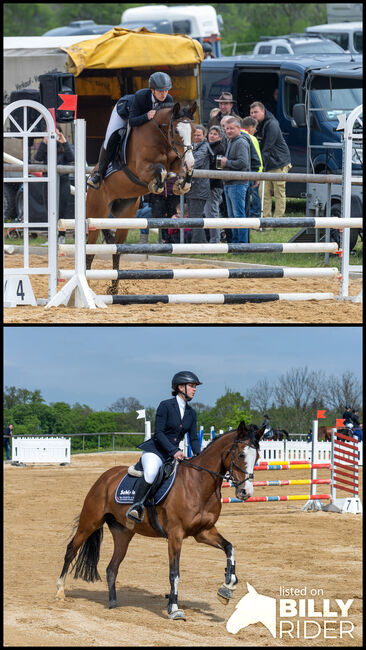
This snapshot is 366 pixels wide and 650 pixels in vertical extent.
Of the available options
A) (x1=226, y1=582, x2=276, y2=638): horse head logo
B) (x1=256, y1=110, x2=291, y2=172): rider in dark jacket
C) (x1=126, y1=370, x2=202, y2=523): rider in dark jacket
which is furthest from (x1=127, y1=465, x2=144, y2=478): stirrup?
(x1=256, y1=110, x2=291, y2=172): rider in dark jacket

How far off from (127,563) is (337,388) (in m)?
25.2

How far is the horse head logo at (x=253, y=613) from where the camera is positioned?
6.64 meters

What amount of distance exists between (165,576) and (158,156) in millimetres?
4320

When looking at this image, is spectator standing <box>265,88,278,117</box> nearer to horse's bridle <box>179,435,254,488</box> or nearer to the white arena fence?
the white arena fence

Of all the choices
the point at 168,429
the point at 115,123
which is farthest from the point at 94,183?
the point at 168,429

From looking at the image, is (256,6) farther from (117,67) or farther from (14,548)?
(14,548)

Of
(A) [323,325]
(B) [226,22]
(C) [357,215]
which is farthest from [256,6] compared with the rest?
(A) [323,325]

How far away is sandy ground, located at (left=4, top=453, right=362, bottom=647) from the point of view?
643 centimetres

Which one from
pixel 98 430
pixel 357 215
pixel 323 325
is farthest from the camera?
pixel 98 430

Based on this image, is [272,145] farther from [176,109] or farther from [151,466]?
[151,466]

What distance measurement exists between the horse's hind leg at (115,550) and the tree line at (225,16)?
43.1 metres

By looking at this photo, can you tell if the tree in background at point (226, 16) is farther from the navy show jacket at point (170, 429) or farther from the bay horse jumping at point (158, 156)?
the navy show jacket at point (170, 429)

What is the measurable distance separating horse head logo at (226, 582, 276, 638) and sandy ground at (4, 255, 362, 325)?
10.3 ft

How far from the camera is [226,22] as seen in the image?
202 feet
